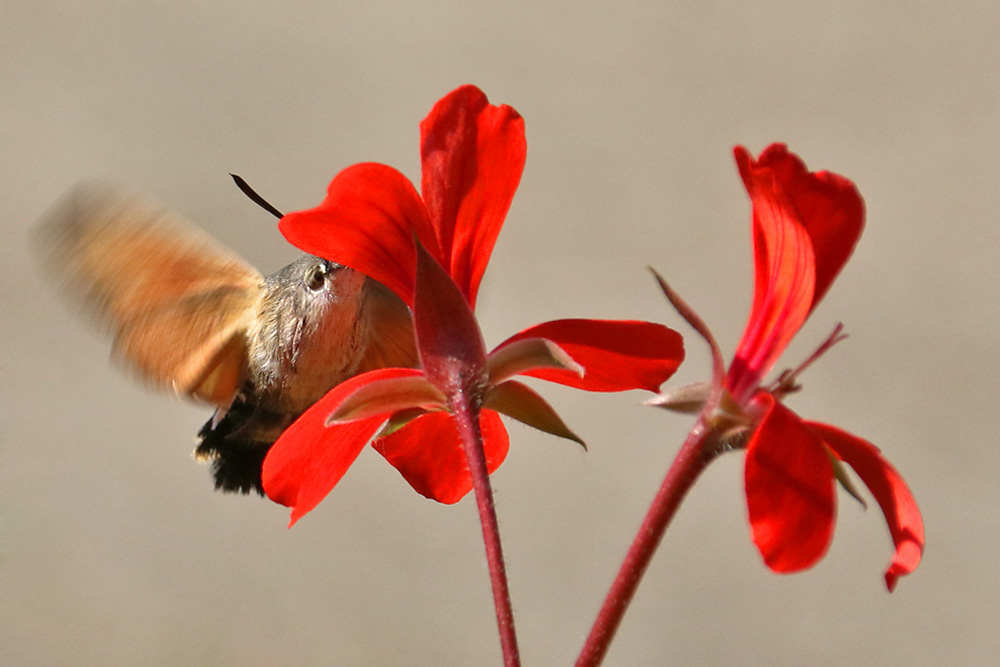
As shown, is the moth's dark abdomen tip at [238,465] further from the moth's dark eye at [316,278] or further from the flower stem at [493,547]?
the flower stem at [493,547]

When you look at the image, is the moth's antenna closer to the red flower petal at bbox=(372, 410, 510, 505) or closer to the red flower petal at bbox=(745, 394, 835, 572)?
the red flower petal at bbox=(372, 410, 510, 505)

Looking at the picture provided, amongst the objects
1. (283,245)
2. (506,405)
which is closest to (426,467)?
(506,405)

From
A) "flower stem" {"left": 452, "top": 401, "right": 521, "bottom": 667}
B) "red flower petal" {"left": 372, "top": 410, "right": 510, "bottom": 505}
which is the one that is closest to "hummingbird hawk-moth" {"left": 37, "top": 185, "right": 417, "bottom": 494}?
"red flower petal" {"left": 372, "top": 410, "right": 510, "bottom": 505}

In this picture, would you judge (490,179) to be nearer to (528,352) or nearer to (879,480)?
(528,352)

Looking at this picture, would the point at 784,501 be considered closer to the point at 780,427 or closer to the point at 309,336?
the point at 780,427

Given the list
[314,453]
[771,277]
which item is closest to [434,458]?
[314,453]

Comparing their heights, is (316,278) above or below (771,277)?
below
